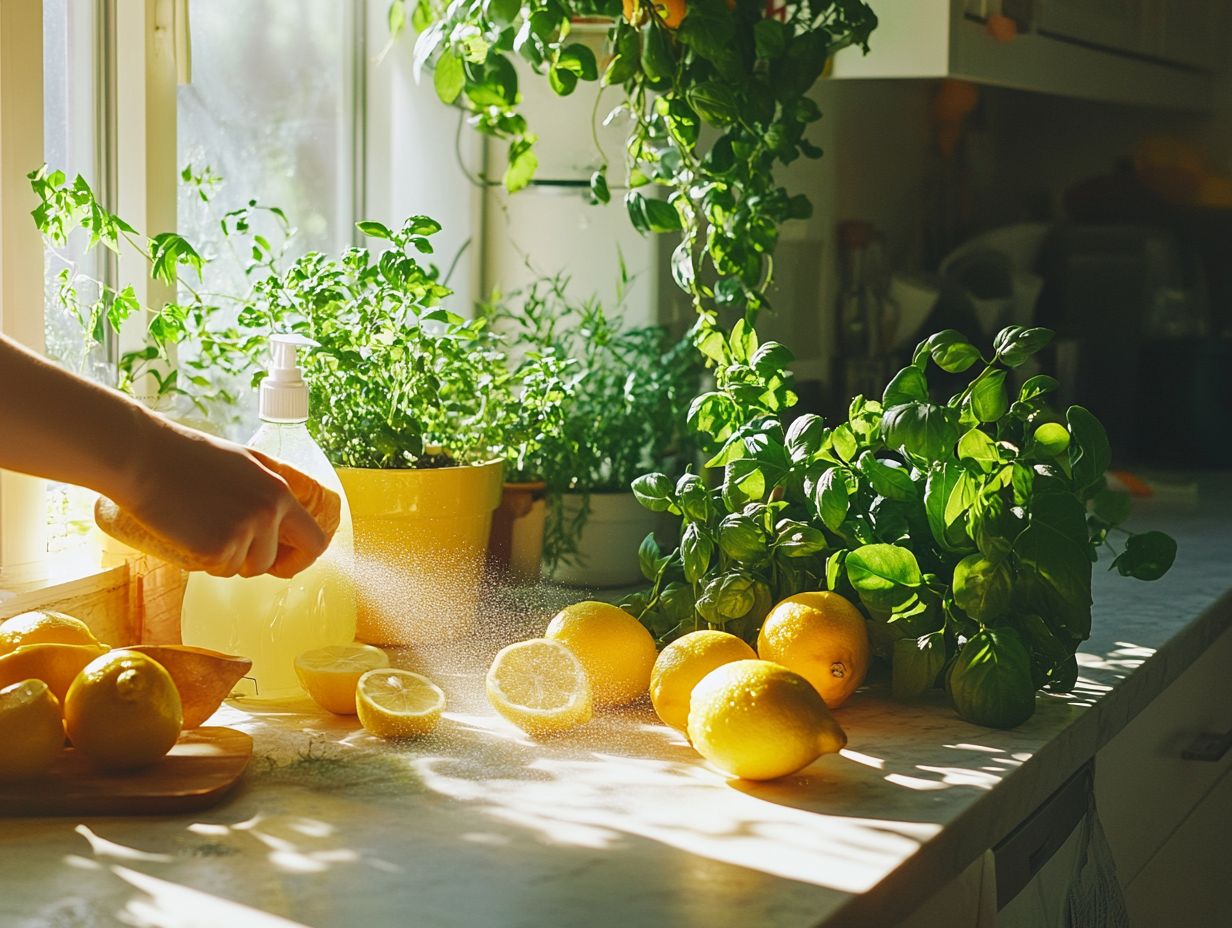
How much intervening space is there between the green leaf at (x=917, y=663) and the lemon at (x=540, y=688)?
24 cm

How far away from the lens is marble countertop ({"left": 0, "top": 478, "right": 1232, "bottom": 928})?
749 mm

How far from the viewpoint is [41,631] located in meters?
1.02

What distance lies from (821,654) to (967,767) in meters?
0.15

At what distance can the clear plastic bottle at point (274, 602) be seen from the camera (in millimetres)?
1159

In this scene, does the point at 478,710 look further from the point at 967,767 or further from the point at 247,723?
the point at 967,767

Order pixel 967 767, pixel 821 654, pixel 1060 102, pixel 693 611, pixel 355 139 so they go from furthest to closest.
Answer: pixel 1060 102
pixel 355 139
pixel 693 611
pixel 821 654
pixel 967 767

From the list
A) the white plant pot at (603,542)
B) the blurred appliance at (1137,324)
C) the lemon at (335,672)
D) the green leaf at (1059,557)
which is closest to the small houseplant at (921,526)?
the green leaf at (1059,557)

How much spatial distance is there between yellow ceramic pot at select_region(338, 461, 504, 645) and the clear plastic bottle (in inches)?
4.5

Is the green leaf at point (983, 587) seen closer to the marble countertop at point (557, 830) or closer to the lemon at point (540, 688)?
the marble countertop at point (557, 830)

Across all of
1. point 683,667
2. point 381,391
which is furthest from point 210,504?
point 381,391

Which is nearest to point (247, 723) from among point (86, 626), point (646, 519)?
point (86, 626)

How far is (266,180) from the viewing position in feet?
5.63

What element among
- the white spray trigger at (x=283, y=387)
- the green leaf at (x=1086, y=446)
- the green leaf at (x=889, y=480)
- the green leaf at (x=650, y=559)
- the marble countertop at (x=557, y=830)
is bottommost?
the marble countertop at (x=557, y=830)

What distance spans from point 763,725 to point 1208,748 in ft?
2.21
